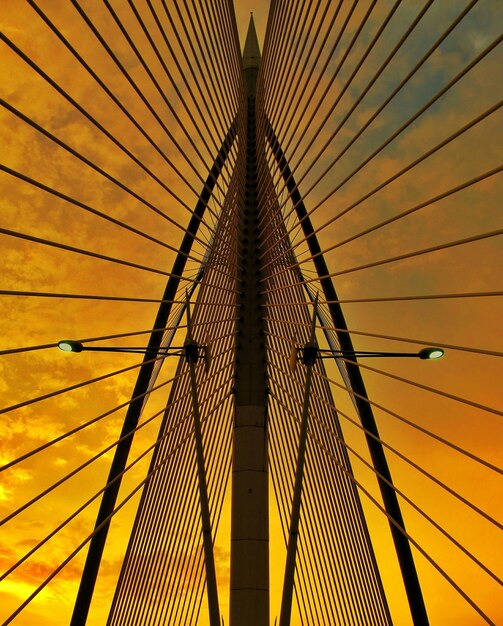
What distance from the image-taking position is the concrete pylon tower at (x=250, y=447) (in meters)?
8.31

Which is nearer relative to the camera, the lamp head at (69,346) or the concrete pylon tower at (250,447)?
the concrete pylon tower at (250,447)

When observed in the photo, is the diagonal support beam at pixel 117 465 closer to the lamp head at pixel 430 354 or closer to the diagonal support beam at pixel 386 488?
the diagonal support beam at pixel 386 488

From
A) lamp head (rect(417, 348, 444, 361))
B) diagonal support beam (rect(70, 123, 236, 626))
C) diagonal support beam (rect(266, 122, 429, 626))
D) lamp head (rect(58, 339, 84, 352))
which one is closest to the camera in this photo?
lamp head (rect(58, 339, 84, 352))

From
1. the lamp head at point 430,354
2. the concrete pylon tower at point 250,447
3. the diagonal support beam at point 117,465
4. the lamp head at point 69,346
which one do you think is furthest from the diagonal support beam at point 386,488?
the lamp head at point 69,346

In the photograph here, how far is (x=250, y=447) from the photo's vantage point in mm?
9125

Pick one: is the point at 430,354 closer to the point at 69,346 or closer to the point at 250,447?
the point at 250,447

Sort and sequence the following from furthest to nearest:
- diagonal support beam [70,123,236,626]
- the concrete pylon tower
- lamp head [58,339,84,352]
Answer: diagonal support beam [70,123,236,626], lamp head [58,339,84,352], the concrete pylon tower

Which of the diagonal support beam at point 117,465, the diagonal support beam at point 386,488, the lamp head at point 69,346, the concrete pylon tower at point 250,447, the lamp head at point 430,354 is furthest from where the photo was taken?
the diagonal support beam at point 386,488

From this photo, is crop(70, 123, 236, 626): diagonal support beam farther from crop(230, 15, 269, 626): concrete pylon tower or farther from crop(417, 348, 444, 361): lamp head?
crop(417, 348, 444, 361): lamp head

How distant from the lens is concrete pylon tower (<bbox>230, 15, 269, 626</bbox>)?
8312 millimetres

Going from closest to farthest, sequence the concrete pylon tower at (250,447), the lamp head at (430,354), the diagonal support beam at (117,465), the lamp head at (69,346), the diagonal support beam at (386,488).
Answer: the concrete pylon tower at (250,447) → the lamp head at (69,346) → the lamp head at (430,354) → the diagonal support beam at (117,465) → the diagonal support beam at (386,488)

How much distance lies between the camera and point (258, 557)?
28.0ft

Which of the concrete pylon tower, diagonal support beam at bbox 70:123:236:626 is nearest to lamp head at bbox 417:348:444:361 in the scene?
the concrete pylon tower

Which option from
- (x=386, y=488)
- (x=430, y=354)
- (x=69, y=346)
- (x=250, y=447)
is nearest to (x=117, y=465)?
(x=386, y=488)
